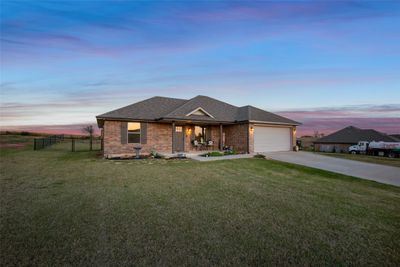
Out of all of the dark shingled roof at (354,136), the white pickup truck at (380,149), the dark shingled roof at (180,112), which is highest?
the dark shingled roof at (180,112)

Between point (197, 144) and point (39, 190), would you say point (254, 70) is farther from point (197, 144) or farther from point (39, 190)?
point (39, 190)

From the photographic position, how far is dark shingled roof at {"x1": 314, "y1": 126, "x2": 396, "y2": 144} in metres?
29.6

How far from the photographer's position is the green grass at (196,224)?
270 centimetres

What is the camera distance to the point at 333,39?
36.9ft

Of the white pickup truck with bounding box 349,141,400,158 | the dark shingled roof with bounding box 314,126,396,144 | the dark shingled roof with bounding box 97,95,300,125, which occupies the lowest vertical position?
the white pickup truck with bounding box 349,141,400,158

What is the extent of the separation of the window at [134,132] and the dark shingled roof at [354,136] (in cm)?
3439

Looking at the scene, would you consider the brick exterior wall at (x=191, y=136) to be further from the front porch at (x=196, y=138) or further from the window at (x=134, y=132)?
the window at (x=134, y=132)

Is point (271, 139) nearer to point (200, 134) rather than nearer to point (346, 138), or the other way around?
point (200, 134)

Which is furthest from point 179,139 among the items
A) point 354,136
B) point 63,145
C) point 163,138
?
point 354,136

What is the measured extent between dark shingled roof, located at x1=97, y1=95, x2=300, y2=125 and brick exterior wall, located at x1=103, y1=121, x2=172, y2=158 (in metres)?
0.76

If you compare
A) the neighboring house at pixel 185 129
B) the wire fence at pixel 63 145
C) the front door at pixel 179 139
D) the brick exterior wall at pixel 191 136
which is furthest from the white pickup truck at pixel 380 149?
the wire fence at pixel 63 145

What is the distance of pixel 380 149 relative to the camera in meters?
24.0

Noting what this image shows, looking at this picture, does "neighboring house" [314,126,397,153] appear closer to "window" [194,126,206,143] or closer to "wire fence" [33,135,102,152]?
"window" [194,126,206,143]

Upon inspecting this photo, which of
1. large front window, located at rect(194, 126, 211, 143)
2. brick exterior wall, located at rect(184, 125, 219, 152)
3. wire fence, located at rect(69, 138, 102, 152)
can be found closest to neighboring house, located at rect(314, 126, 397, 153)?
brick exterior wall, located at rect(184, 125, 219, 152)
